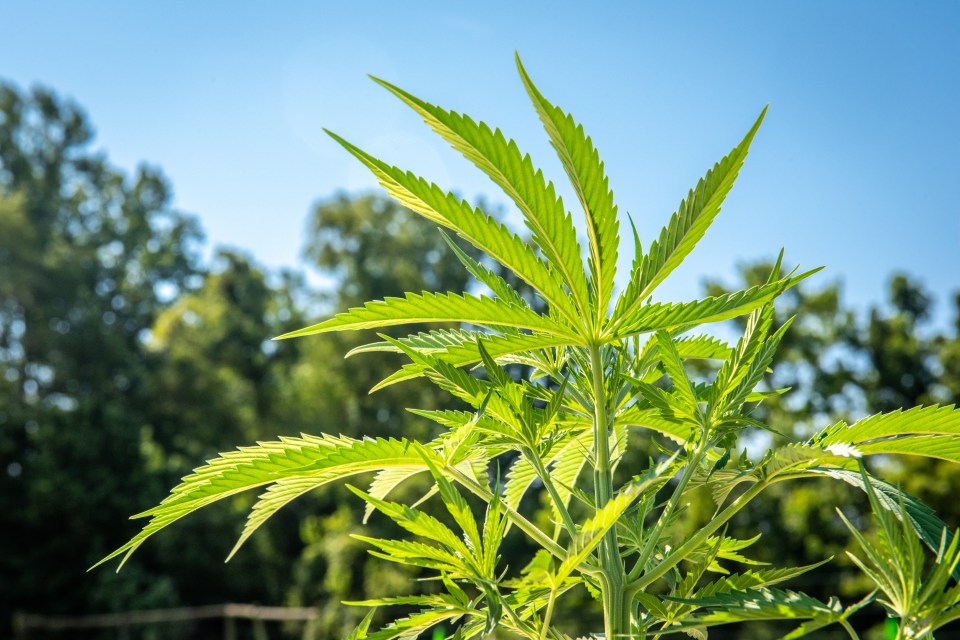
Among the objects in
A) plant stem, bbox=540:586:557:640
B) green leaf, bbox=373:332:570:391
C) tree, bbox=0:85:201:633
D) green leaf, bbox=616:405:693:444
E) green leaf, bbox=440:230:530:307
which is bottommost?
plant stem, bbox=540:586:557:640

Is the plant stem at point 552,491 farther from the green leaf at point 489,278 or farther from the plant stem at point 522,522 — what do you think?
the green leaf at point 489,278

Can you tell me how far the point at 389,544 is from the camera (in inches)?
22.0

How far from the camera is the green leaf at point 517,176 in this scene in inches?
19.4

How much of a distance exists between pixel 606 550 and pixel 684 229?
243 millimetres

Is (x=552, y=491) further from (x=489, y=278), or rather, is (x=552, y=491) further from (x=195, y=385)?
(x=195, y=385)

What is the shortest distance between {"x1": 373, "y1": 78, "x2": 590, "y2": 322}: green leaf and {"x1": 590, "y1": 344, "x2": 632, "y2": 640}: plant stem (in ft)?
0.27

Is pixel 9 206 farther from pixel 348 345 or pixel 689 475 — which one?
pixel 689 475

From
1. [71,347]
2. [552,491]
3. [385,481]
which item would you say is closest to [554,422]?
[552,491]

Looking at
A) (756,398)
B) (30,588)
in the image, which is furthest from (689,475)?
(30,588)

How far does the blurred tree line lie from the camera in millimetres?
13398

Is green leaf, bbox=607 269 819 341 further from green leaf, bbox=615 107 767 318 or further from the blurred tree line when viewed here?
the blurred tree line

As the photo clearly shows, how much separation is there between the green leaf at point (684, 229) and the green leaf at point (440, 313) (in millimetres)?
62

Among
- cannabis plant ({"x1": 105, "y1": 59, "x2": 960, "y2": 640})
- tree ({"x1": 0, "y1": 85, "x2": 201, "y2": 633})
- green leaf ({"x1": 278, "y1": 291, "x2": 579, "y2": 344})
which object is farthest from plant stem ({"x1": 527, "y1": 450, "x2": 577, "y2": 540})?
tree ({"x1": 0, "y1": 85, "x2": 201, "y2": 633})

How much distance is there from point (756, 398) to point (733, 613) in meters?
0.20
